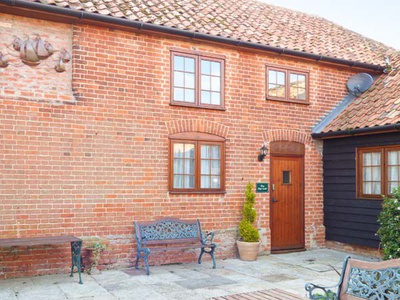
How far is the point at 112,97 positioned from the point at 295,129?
4.73 meters

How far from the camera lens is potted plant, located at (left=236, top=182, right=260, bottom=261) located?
31.3 ft

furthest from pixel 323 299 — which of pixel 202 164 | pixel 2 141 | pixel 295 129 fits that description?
pixel 295 129

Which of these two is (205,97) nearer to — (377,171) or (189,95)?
(189,95)

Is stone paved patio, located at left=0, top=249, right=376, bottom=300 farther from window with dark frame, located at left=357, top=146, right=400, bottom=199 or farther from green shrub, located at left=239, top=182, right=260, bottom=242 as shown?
window with dark frame, located at left=357, top=146, right=400, bottom=199

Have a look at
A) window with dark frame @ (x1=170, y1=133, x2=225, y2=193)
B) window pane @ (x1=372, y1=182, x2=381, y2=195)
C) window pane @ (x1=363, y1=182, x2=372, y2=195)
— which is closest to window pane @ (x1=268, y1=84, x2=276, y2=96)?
window with dark frame @ (x1=170, y1=133, x2=225, y2=193)

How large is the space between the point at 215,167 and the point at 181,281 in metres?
2.97

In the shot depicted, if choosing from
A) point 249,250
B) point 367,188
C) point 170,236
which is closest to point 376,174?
point 367,188

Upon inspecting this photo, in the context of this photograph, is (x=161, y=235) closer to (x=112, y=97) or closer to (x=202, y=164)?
(x=202, y=164)

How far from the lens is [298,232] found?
10898 mm

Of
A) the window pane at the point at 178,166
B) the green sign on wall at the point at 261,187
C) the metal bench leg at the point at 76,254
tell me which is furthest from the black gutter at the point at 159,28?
the metal bench leg at the point at 76,254

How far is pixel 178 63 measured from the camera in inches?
374

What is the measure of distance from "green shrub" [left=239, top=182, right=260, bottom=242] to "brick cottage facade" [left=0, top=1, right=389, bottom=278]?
0.91 feet

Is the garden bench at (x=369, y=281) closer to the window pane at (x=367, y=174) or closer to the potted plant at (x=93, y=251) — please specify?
the potted plant at (x=93, y=251)

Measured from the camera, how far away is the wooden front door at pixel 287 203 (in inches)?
416
